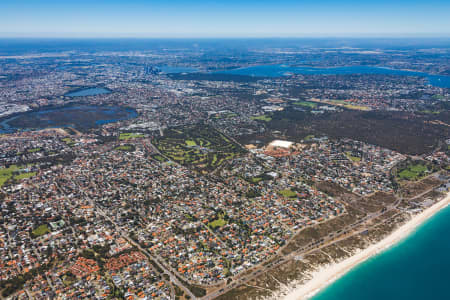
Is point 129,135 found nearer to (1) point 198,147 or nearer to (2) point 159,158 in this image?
(2) point 159,158

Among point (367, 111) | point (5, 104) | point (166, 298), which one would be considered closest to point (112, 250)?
point (166, 298)

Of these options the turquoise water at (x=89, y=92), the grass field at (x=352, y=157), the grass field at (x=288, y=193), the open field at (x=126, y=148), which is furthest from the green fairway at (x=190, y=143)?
the turquoise water at (x=89, y=92)

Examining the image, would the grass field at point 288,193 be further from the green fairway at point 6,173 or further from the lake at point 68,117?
the lake at point 68,117

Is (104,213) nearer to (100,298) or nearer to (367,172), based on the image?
(100,298)

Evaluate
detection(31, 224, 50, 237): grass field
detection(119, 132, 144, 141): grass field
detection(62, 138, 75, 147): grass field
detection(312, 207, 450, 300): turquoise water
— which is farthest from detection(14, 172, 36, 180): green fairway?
detection(312, 207, 450, 300): turquoise water

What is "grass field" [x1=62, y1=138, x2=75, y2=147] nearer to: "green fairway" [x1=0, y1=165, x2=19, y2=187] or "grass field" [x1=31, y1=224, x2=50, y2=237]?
"green fairway" [x1=0, y1=165, x2=19, y2=187]
